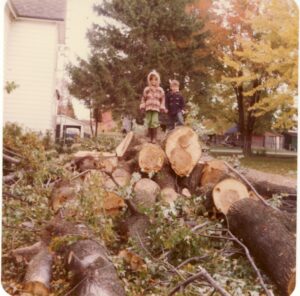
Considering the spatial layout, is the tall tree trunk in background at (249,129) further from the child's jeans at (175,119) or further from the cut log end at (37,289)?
the cut log end at (37,289)

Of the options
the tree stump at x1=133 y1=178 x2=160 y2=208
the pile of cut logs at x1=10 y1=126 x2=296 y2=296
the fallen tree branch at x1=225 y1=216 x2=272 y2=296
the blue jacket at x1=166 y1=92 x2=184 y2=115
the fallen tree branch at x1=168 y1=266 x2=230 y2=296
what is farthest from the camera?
the blue jacket at x1=166 y1=92 x2=184 y2=115

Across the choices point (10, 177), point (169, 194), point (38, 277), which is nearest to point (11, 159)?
point (10, 177)

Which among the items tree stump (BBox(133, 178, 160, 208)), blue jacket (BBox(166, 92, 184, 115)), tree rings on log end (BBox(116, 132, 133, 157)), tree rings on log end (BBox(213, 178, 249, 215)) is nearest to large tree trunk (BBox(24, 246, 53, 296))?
tree stump (BBox(133, 178, 160, 208))

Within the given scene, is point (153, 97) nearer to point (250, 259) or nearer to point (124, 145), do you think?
point (124, 145)

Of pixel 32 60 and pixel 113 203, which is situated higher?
pixel 32 60

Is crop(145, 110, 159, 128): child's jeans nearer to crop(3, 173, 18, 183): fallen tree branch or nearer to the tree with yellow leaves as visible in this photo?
the tree with yellow leaves

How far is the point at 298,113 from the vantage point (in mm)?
2893

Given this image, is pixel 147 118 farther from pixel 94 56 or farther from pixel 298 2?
pixel 298 2

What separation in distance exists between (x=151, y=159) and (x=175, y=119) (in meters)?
0.34

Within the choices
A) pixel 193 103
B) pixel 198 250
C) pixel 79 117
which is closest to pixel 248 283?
pixel 198 250

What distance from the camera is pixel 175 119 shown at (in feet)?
9.97

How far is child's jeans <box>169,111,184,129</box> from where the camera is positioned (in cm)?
301

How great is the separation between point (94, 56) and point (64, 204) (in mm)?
1052

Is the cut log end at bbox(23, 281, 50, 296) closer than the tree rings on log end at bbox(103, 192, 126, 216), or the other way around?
the cut log end at bbox(23, 281, 50, 296)
